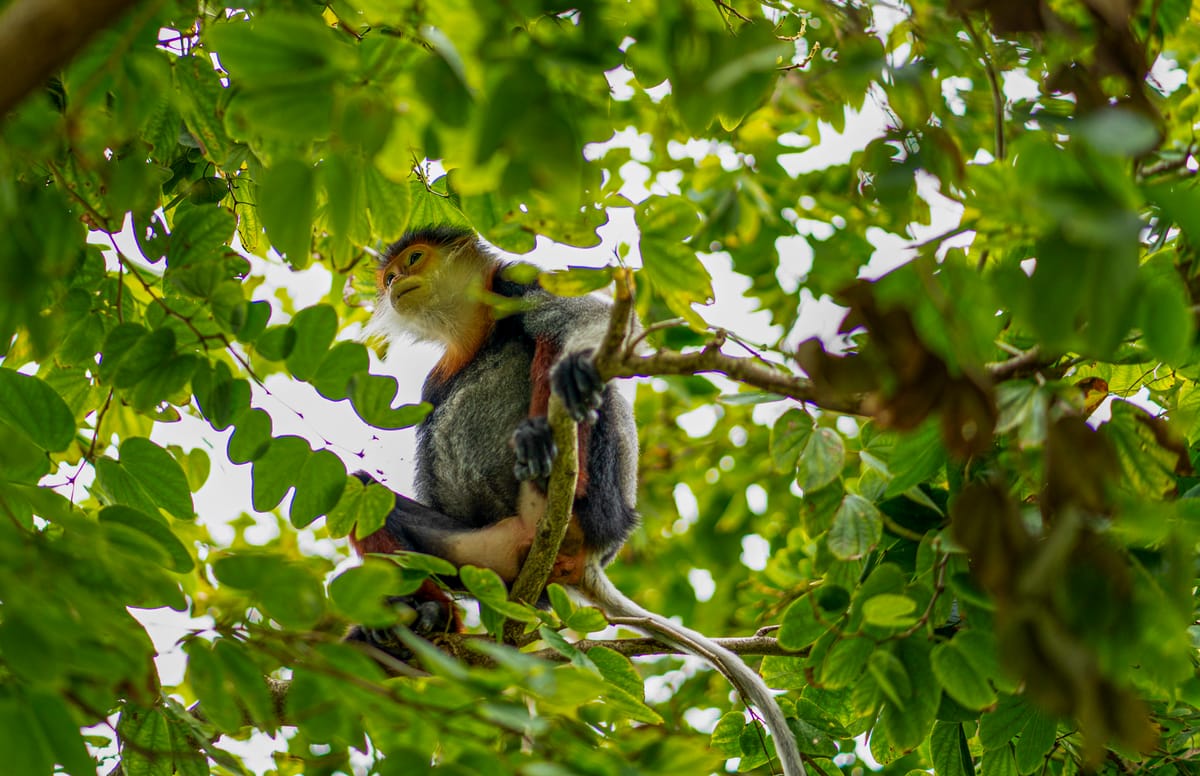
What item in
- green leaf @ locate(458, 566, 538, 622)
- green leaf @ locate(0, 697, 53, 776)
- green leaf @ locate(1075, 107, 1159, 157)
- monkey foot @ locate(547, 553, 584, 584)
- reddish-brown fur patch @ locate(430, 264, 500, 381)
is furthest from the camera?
reddish-brown fur patch @ locate(430, 264, 500, 381)

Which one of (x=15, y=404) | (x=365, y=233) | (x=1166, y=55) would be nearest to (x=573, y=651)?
(x=365, y=233)

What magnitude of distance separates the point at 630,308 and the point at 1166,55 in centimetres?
165

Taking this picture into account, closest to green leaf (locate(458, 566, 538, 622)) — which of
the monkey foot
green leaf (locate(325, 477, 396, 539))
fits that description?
green leaf (locate(325, 477, 396, 539))

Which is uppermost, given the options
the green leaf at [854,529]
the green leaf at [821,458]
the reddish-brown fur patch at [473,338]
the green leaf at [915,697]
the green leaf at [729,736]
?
the reddish-brown fur patch at [473,338]

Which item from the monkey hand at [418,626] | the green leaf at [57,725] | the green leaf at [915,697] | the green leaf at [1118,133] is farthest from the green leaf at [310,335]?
the monkey hand at [418,626]

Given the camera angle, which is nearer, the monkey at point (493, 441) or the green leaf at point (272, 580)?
the green leaf at point (272, 580)

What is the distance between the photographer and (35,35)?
0.93 metres

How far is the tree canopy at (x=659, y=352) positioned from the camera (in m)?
1.06

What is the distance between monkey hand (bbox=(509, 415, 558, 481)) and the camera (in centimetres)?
319

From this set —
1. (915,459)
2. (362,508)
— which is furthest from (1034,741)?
(362,508)

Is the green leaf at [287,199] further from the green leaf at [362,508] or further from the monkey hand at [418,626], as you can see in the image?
the monkey hand at [418,626]

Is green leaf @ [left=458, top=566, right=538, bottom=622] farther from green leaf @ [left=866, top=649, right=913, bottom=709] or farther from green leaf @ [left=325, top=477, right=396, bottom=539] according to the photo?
green leaf @ [left=866, top=649, right=913, bottom=709]

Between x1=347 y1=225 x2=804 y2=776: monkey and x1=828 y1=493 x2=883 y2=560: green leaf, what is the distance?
0.93 metres

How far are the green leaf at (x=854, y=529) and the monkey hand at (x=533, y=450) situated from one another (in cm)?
122
